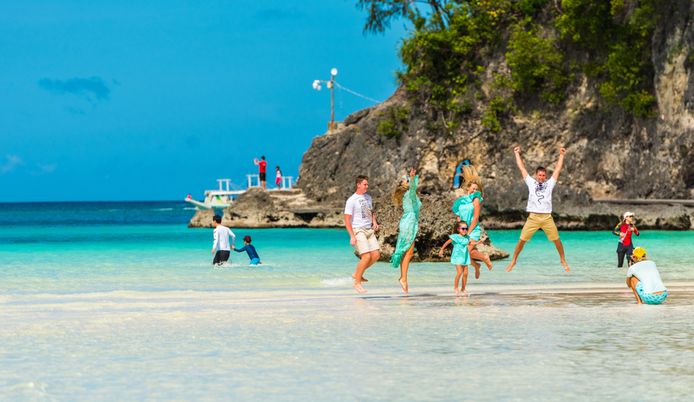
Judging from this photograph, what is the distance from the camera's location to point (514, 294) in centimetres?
1195

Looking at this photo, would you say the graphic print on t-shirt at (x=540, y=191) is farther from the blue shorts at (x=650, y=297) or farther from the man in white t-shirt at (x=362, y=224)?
the blue shorts at (x=650, y=297)

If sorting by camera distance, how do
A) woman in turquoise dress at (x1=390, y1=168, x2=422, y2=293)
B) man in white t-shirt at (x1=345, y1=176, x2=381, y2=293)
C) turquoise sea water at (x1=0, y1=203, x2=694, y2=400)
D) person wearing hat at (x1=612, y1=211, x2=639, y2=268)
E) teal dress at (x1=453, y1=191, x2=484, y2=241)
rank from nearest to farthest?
turquoise sea water at (x1=0, y1=203, x2=694, y2=400)
man in white t-shirt at (x1=345, y1=176, x2=381, y2=293)
woman in turquoise dress at (x1=390, y1=168, x2=422, y2=293)
teal dress at (x1=453, y1=191, x2=484, y2=241)
person wearing hat at (x1=612, y1=211, x2=639, y2=268)

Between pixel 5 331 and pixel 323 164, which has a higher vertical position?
pixel 323 164

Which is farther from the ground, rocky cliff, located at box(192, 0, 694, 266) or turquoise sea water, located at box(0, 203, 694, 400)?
rocky cliff, located at box(192, 0, 694, 266)

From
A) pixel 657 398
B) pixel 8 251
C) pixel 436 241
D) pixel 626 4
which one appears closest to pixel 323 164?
pixel 626 4

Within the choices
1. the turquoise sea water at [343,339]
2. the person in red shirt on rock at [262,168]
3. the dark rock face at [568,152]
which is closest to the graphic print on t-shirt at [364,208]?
the turquoise sea water at [343,339]

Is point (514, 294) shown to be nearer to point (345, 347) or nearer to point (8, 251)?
point (345, 347)

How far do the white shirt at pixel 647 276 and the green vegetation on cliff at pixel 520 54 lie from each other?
28.7 metres

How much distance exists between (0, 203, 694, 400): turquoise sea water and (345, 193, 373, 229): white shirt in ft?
3.13

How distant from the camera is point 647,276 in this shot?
10.4 meters

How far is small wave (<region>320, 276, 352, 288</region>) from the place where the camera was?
45.1 ft

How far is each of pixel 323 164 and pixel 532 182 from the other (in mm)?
39606

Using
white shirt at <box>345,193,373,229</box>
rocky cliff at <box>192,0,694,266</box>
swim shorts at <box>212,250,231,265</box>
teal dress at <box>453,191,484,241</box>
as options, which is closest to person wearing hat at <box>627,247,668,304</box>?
teal dress at <box>453,191,484,241</box>

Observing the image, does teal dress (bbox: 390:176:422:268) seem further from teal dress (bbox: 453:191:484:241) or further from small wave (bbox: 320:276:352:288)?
small wave (bbox: 320:276:352:288)
